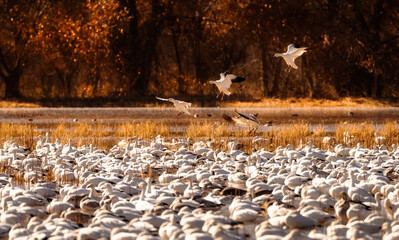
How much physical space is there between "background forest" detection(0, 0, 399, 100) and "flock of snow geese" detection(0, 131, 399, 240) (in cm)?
1236

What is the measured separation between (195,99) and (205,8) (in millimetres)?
4902

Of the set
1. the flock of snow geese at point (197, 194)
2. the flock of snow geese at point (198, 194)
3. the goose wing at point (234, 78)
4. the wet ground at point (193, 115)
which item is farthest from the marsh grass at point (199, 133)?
the goose wing at point (234, 78)

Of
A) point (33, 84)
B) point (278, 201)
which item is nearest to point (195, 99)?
point (33, 84)

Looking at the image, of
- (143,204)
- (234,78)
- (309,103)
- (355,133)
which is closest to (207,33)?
(309,103)

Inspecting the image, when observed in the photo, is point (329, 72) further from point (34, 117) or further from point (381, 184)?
point (381, 184)

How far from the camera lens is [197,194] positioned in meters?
9.82

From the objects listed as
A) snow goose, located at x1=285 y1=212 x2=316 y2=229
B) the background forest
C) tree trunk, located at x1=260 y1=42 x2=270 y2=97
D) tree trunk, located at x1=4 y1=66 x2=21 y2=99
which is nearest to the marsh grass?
the background forest

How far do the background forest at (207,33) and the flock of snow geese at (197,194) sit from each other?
1236cm

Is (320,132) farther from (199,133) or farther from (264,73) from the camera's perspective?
(264,73)

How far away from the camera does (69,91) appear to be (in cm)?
3181

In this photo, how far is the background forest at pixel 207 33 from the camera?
26.4m

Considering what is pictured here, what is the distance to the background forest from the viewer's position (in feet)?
86.5

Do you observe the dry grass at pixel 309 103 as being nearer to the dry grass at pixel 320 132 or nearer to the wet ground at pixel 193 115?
the wet ground at pixel 193 115

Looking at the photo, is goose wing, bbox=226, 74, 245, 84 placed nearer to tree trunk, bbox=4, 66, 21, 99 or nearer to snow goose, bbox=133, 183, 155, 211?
snow goose, bbox=133, 183, 155, 211
